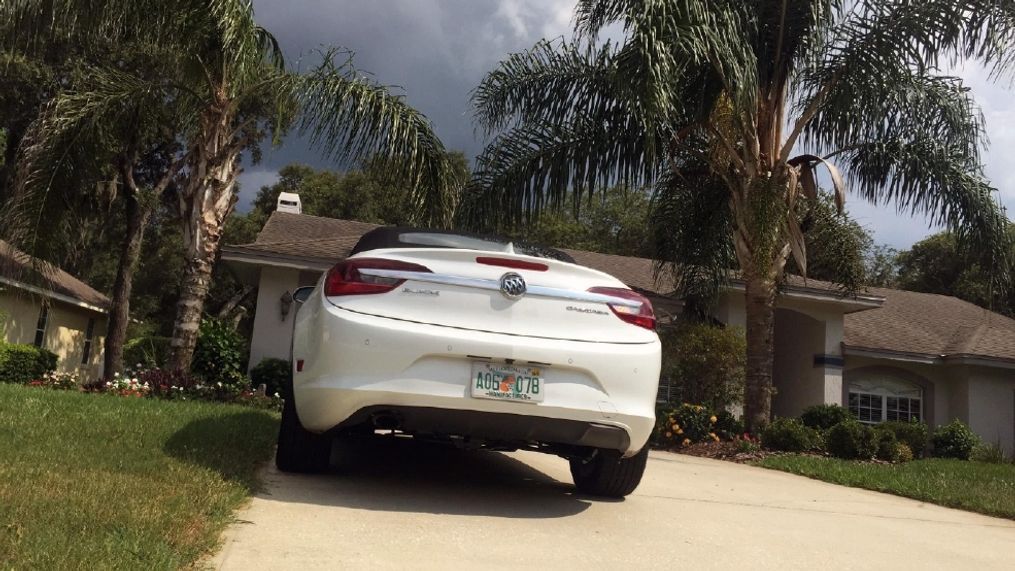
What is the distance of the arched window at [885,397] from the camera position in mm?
19531

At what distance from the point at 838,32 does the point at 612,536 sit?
9.17m

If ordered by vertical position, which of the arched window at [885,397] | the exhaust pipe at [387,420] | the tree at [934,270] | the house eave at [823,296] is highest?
the tree at [934,270]

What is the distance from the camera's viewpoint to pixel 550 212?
12609 mm

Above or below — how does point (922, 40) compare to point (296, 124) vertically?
above

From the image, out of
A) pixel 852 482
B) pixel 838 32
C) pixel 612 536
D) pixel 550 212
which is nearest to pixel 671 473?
pixel 852 482

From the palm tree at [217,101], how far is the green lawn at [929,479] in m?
5.45

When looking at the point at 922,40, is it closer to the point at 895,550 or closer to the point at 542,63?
the point at 542,63

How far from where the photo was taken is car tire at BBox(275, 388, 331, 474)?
4922mm

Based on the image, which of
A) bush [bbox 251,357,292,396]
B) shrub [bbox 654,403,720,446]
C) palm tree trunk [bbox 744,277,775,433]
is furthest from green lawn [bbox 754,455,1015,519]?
bush [bbox 251,357,292,396]

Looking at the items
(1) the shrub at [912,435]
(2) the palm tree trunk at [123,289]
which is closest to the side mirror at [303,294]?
(1) the shrub at [912,435]

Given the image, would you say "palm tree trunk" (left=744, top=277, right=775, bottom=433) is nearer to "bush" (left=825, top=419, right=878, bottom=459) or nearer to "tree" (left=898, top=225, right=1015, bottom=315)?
"bush" (left=825, top=419, right=878, bottom=459)

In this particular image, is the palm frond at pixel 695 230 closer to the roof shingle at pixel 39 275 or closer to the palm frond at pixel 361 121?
the palm frond at pixel 361 121

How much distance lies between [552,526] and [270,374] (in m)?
10.8

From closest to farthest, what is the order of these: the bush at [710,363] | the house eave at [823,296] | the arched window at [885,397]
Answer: the bush at [710,363]
the house eave at [823,296]
the arched window at [885,397]
